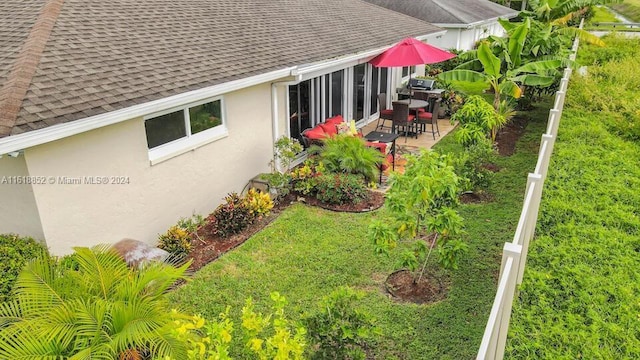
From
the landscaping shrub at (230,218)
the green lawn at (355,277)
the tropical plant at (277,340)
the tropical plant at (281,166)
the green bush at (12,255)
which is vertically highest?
the tropical plant at (277,340)

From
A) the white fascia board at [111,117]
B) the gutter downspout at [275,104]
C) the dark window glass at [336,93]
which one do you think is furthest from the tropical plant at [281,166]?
the dark window glass at [336,93]

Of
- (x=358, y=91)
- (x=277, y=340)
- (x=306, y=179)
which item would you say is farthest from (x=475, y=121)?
(x=277, y=340)

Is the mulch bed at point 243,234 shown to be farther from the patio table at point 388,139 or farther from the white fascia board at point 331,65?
the white fascia board at point 331,65

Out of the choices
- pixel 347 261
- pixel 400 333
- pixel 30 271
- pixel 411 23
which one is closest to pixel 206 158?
pixel 347 261

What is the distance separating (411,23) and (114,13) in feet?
44.6

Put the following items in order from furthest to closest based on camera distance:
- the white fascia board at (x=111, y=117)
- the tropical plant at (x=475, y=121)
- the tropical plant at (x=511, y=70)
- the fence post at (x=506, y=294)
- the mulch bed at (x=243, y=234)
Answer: the tropical plant at (x=511, y=70)
the tropical plant at (x=475, y=121)
the mulch bed at (x=243, y=234)
the white fascia board at (x=111, y=117)
the fence post at (x=506, y=294)

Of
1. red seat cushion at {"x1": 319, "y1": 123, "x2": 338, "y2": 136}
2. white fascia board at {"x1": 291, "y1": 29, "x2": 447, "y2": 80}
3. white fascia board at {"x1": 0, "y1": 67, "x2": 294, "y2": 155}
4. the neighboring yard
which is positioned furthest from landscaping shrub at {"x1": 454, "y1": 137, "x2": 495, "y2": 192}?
white fascia board at {"x1": 0, "y1": 67, "x2": 294, "y2": 155}

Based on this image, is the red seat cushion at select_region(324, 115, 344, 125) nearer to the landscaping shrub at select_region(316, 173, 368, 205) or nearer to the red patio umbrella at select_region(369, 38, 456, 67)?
the red patio umbrella at select_region(369, 38, 456, 67)

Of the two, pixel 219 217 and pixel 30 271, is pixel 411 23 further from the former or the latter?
pixel 30 271

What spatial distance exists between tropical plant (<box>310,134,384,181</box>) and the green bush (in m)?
6.55

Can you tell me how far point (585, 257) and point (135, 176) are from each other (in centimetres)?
694

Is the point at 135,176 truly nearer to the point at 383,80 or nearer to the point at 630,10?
the point at 383,80

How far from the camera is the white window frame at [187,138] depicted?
325 inches

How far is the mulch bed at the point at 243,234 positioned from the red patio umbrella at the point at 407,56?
4696 mm
